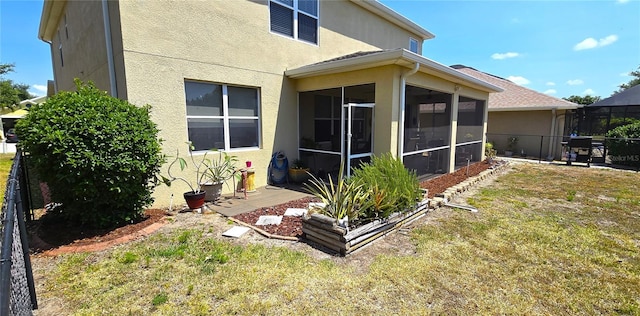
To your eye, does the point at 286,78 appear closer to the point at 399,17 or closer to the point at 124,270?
the point at 124,270

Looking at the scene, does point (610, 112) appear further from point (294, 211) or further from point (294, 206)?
point (294, 211)

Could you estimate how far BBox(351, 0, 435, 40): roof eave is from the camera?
985 cm

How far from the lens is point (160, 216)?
197 inches

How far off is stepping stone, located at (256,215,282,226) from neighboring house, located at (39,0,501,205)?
7.50 ft

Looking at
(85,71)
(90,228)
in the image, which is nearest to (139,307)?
(90,228)

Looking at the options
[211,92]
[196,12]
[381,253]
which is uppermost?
[196,12]

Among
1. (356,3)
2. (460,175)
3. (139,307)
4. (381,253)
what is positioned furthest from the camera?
(356,3)

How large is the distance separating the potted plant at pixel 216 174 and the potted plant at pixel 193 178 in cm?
9

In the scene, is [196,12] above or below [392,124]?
above

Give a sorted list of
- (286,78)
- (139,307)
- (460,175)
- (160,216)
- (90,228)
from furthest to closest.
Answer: (460,175) → (286,78) → (160,216) → (90,228) → (139,307)

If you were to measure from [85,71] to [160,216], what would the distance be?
567 cm

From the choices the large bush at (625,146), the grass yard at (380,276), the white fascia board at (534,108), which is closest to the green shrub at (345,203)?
the grass yard at (380,276)

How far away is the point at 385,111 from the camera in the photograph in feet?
20.1

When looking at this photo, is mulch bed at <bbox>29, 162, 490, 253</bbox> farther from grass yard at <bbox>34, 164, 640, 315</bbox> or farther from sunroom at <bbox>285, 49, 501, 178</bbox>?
sunroom at <bbox>285, 49, 501, 178</bbox>
